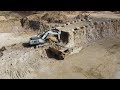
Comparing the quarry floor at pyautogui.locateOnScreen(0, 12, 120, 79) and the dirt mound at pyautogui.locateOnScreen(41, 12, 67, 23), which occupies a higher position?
the dirt mound at pyautogui.locateOnScreen(41, 12, 67, 23)

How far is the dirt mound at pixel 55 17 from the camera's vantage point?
3059cm

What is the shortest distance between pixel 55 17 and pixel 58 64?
1198 centimetres

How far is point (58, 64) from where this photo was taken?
20.8 meters

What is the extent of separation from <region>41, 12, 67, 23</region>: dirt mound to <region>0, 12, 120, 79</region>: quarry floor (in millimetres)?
7630

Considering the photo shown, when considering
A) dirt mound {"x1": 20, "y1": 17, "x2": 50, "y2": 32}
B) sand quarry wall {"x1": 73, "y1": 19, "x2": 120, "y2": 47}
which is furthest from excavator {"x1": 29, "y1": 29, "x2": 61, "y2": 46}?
dirt mound {"x1": 20, "y1": 17, "x2": 50, "y2": 32}

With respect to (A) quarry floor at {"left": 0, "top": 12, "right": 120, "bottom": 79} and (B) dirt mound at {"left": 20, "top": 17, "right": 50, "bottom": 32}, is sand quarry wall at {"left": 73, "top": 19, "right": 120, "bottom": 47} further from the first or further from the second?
(B) dirt mound at {"left": 20, "top": 17, "right": 50, "bottom": 32}

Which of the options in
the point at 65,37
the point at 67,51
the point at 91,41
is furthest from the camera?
the point at 91,41

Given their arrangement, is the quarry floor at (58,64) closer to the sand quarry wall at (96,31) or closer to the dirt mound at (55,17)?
the sand quarry wall at (96,31)

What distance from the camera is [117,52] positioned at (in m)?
23.5

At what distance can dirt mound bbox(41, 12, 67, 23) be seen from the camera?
1204 inches

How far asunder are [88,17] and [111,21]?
12.4ft
